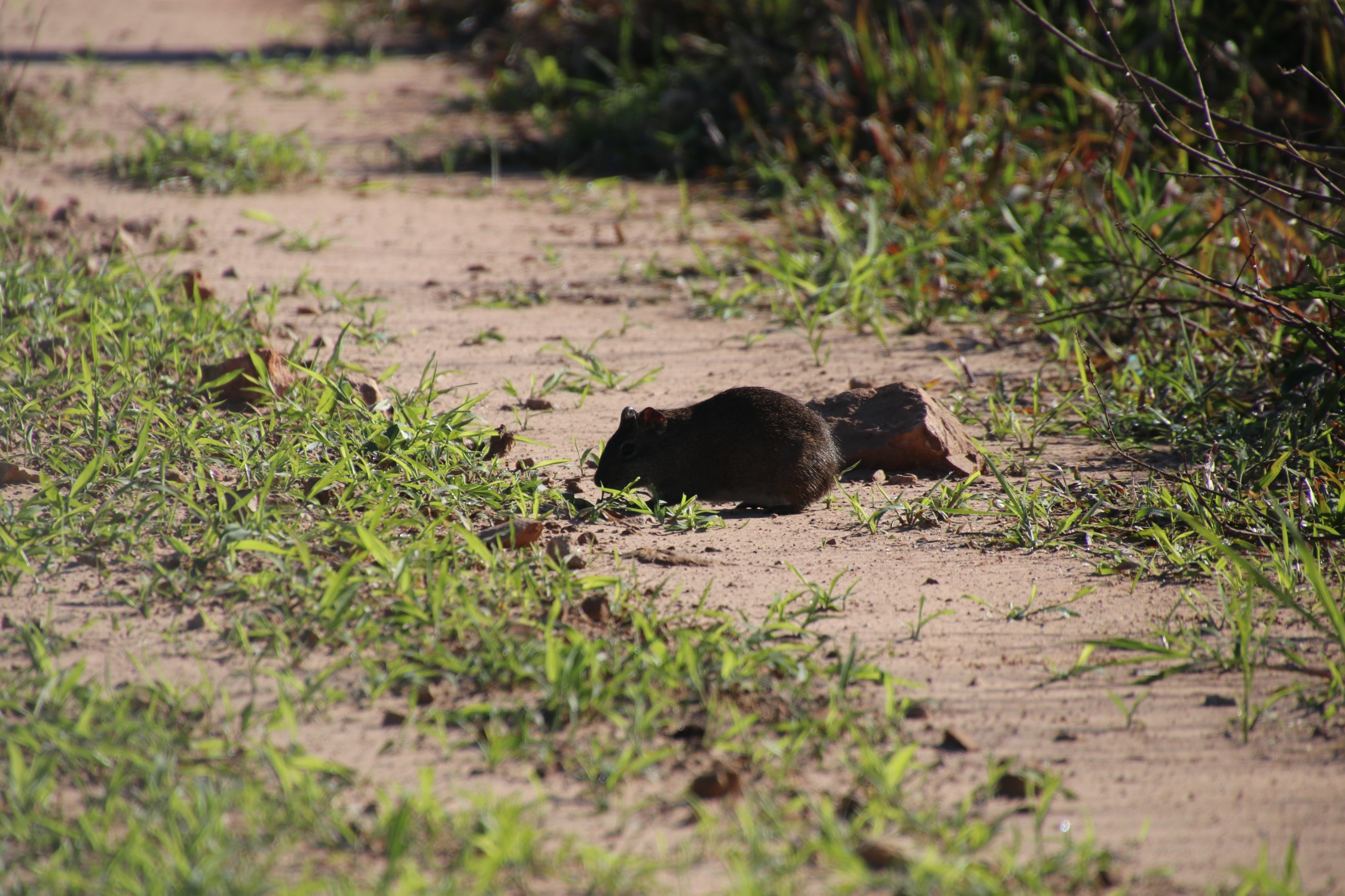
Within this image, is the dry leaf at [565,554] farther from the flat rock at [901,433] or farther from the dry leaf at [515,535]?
the flat rock at [901,433]

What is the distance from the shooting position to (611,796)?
2.39 m

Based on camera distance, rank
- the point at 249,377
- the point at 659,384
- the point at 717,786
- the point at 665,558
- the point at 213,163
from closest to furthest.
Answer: the point at 717,786
the point at 665,558
the point at 249,377
the point at 659,384
the point at 213,163

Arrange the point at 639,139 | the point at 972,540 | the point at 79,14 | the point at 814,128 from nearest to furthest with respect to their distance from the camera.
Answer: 1. the point at 972,540
2. the point at 814,128
3. the point at 639,139
4. the point at 79,14

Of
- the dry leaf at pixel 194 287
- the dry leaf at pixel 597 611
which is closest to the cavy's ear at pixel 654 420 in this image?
the dry leaf at pixel 597 611

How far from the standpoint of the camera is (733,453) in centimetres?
404

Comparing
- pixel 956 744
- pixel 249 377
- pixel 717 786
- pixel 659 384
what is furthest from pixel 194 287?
pixel 956 744

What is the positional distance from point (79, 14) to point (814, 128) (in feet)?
35.2

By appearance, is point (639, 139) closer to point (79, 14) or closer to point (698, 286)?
point (698, 286)

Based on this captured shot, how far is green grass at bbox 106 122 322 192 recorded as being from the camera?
7.34m

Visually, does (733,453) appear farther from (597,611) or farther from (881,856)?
(881,856)

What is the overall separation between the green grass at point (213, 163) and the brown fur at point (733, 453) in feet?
15.1

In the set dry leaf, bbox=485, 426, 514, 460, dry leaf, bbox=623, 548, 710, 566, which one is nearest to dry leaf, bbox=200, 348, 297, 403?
dry leaf, bbox=485, 426, 514, 460

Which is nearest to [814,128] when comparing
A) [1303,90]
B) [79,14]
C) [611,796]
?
[1303,90]

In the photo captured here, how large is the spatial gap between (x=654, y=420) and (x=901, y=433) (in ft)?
3.14
